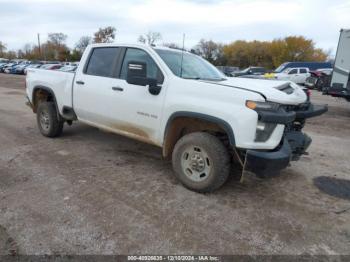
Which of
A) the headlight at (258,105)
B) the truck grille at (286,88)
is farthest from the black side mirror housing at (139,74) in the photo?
the truck grille at (286,88)

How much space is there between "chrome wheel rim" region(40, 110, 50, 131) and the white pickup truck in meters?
0.90

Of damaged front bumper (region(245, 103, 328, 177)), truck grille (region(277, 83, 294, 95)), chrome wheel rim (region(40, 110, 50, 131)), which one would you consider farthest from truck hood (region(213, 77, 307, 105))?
chrome wheel rim (region(40, 110, 50, 131))

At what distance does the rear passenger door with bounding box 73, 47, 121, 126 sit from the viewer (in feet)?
15.4

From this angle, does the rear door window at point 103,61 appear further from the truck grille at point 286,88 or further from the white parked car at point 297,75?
the white parked car at point 297,75

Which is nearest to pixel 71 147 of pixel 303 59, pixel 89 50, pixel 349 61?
pixel 89 50

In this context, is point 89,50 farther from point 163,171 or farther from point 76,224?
point 76,224

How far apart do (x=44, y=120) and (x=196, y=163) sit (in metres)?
3.77

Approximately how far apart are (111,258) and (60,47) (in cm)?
9311

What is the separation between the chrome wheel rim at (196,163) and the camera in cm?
378

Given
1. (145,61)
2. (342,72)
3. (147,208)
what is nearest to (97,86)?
(145,61)

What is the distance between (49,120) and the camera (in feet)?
19.6

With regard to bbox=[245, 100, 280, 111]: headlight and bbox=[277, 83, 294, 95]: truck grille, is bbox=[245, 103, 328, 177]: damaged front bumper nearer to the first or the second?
bbox=[245, 100, 280, 111]: headlight

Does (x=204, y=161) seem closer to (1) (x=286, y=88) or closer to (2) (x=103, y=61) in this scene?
(1) (x=286, y=88)

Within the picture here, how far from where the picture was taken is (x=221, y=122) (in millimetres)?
3447
